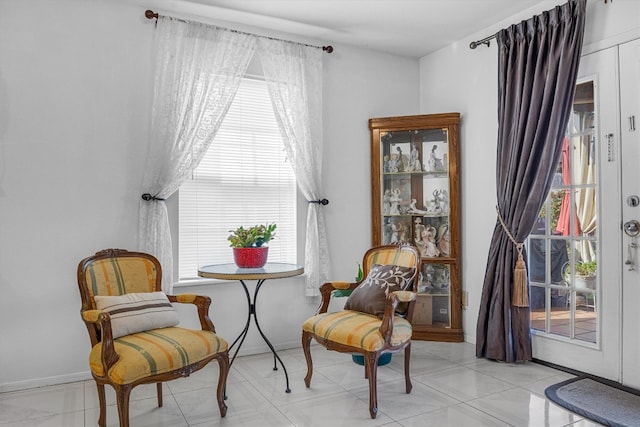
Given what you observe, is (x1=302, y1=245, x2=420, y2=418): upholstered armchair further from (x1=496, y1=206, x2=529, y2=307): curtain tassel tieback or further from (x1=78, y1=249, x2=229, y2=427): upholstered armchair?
(x1=496, y1=206, x2=529, y2=307): curtain tassel tieback

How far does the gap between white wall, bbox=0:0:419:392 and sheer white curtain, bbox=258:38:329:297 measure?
88 cm

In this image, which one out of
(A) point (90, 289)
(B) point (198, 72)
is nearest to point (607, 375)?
(A) point (90, 289)

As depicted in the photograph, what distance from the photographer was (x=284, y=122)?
3.88 m

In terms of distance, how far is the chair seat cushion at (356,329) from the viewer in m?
2.63

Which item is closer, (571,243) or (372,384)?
(372,384)

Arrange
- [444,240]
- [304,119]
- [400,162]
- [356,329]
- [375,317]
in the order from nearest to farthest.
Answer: [356,329], [375,317], [304,119], [444,240], [400,162]

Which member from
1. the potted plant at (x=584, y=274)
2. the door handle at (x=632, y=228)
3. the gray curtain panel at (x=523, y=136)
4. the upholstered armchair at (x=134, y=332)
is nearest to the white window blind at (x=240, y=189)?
the upholstered armchair at (x=134, y=332)

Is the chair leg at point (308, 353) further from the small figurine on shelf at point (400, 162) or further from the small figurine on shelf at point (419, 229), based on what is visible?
the small figurine on shelf at point (400, 162)

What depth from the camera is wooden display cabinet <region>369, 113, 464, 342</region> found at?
4.12 metres

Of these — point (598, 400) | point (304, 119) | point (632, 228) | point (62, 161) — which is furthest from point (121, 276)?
point (632, 228)

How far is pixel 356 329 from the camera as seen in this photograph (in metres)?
2.71

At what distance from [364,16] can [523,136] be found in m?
1.56

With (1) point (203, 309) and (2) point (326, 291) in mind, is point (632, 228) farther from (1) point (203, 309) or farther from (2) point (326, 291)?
(1) point (203, 309)

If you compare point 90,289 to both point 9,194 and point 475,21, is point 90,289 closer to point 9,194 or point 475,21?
point 9,194
